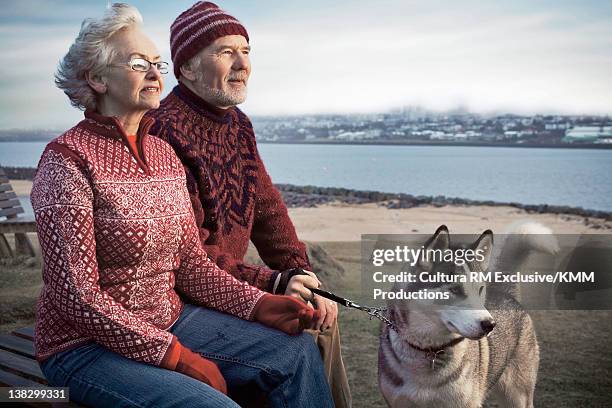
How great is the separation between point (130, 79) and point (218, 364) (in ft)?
3.49

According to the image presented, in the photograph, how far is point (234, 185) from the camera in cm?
300

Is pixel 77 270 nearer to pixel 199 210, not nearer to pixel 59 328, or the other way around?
pixel 59 328

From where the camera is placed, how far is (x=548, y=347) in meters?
5.08

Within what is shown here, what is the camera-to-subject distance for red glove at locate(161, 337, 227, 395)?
2203mm

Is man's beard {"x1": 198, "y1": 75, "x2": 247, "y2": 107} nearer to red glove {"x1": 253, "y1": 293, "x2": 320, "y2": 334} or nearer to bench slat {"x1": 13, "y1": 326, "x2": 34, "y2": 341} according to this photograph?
red glove {"x1": 253, "y1": 293, "x2": 320, "y2": 334}

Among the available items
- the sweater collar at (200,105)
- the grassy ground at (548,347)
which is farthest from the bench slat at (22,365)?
the grassy ground at (548,347)

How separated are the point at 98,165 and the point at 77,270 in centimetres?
36

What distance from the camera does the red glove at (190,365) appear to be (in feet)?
7.23

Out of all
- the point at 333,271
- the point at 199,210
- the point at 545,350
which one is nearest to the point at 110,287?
the point at 199,210

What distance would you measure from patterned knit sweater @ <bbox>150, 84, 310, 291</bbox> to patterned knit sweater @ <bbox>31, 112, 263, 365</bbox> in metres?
0.25

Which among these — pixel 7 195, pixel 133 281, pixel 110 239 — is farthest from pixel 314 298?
pixel 7 195

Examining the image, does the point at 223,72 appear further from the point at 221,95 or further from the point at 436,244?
the point at 436,244

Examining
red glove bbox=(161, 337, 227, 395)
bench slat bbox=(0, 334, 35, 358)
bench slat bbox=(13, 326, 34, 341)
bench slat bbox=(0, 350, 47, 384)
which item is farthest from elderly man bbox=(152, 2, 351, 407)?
bench slat bbox=(13, 326, 34, 341)

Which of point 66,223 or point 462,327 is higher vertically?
point 66,223
